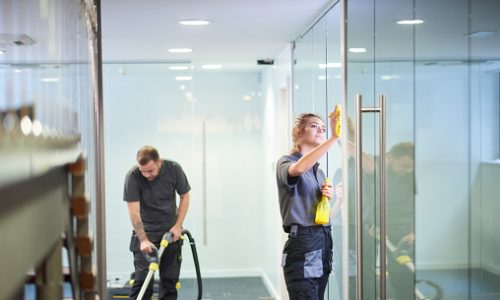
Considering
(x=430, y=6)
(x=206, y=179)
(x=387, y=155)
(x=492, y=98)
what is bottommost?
(x=206, y=179)

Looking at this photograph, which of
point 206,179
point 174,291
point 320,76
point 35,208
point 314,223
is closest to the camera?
point 35,208

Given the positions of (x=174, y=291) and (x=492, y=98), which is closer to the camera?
(x=492, y=98)

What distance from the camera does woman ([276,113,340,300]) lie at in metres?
3.72

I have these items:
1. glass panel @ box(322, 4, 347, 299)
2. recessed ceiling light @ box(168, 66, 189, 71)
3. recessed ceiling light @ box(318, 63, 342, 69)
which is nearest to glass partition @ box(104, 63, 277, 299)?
recessed ceiling light @ box(168, 66, 189, 71)

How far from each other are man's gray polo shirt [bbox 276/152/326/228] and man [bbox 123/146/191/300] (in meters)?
1.48

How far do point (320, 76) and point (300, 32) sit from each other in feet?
2.94

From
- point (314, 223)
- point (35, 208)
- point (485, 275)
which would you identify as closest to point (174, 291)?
point (314, 223)

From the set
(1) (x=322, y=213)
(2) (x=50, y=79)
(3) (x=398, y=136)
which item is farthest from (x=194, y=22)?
(2) (x=50, y=79)

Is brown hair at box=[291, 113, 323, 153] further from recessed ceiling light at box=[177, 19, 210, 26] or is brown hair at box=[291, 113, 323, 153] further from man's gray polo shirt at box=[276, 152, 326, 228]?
recessed ceiling light at box=[177, 19, 210, 26]

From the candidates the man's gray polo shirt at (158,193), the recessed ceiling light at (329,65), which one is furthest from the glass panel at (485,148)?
the man's gray polo shirt at (158,193)

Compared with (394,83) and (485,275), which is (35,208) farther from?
(394,83)

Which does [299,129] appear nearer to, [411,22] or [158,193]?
[411,22]

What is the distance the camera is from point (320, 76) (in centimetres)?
462

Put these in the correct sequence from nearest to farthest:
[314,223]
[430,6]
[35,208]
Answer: [35,208] → [430,6] → [314,223]
